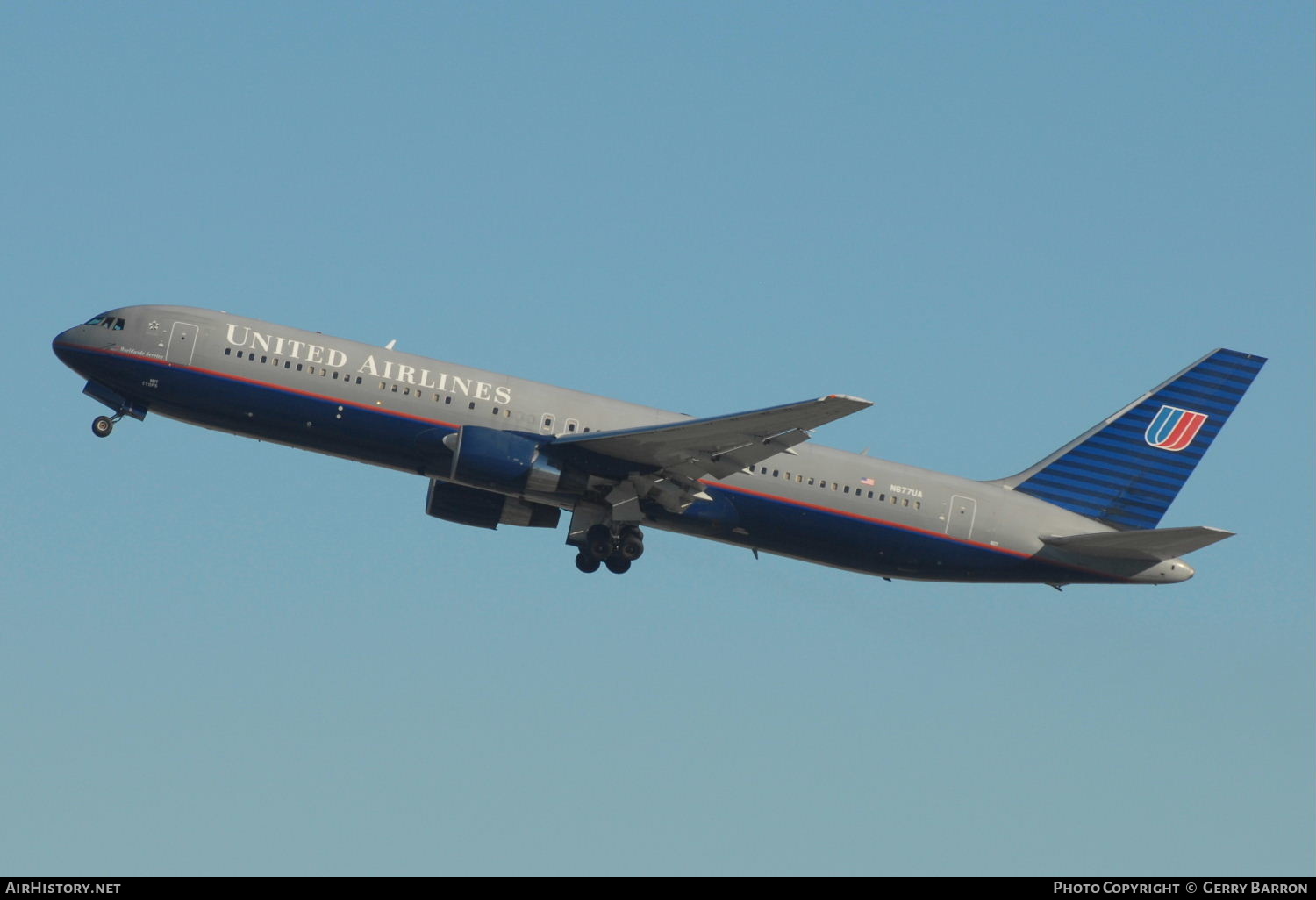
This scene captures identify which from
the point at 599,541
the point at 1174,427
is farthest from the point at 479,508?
the point at 1174,427

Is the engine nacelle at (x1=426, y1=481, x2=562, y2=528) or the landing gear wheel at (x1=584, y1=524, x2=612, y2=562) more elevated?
the engine nacelle at (x1=426, y1=481, x2=562, y2=528)

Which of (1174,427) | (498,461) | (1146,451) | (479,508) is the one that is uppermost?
(1174,427)

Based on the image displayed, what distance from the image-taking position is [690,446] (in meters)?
43.1

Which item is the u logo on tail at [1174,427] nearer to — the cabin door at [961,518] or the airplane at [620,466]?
the airplane at [620,466]

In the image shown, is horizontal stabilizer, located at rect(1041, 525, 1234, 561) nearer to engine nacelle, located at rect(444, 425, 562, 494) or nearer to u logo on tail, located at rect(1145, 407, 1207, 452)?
u logo on tail, located at rect(1145, 407, 1207, 452)

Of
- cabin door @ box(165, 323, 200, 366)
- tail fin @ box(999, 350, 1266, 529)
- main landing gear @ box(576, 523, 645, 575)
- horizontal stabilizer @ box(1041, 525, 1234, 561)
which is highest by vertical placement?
tail fin @ box(999, 350, 1266, 529)

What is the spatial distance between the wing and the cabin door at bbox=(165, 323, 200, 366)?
10315 millimetres

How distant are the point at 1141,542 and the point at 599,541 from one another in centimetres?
1543

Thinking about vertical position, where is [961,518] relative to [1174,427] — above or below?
below

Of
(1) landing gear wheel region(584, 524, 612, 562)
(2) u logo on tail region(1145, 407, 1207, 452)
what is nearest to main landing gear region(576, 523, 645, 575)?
(1) landing gear wheel region(584, 524, 612, 562)

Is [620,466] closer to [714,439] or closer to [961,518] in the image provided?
[714,439]

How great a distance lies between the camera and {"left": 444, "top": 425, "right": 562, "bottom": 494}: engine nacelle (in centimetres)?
4291

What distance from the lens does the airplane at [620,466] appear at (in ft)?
143

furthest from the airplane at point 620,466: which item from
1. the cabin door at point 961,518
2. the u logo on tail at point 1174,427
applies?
the u logo on tail at point 1174,427
